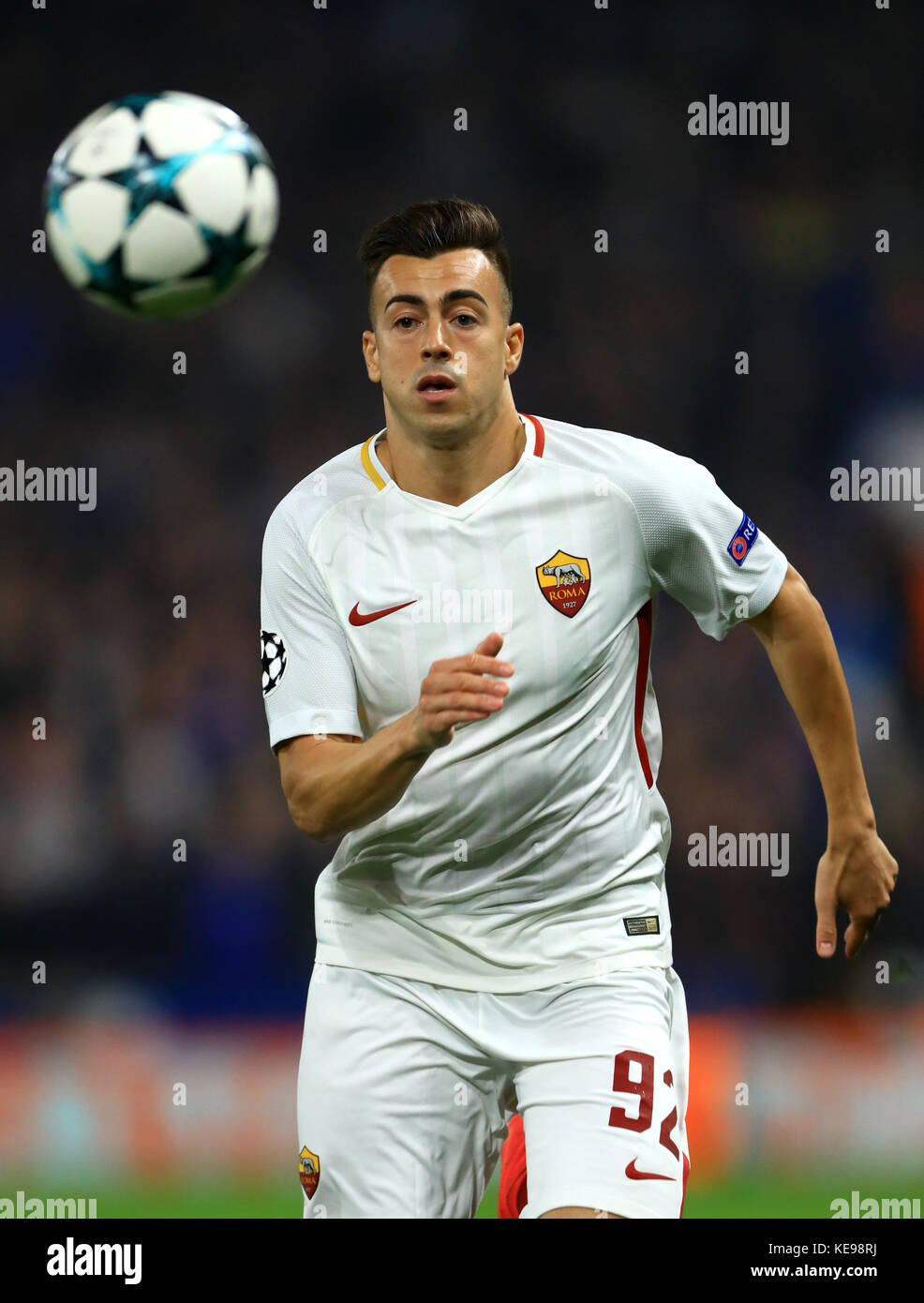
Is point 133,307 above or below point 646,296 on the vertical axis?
below

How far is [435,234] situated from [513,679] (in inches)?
39.2

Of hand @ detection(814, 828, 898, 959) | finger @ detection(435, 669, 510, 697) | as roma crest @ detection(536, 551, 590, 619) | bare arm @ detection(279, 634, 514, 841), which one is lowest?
hand @ detection(814, 828, 898, 959)

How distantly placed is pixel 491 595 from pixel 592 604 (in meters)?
0.22

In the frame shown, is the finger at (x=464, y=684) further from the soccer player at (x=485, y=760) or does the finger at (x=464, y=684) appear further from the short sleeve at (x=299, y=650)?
the short sleeve at (x=299, y=650)

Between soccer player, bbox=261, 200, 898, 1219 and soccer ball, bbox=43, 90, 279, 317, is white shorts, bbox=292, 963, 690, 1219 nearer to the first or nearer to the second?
soccer player, bbox=261, 200, 898, 1219

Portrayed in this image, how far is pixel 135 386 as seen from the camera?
7.62m

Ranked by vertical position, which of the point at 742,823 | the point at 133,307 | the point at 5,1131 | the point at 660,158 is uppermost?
the point at 660,158

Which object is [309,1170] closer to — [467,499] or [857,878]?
[857,878]

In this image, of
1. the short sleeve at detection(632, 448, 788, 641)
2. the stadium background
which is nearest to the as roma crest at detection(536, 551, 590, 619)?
the short sleeve at detection(632, 448, 788, 641)

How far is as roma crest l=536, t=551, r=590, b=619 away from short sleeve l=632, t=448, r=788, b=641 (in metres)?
0.17

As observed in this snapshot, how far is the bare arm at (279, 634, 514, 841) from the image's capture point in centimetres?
295

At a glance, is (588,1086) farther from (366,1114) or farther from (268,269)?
(268,269)

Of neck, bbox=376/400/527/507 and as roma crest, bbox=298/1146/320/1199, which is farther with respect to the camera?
neck, bbox=376/400/527/507
